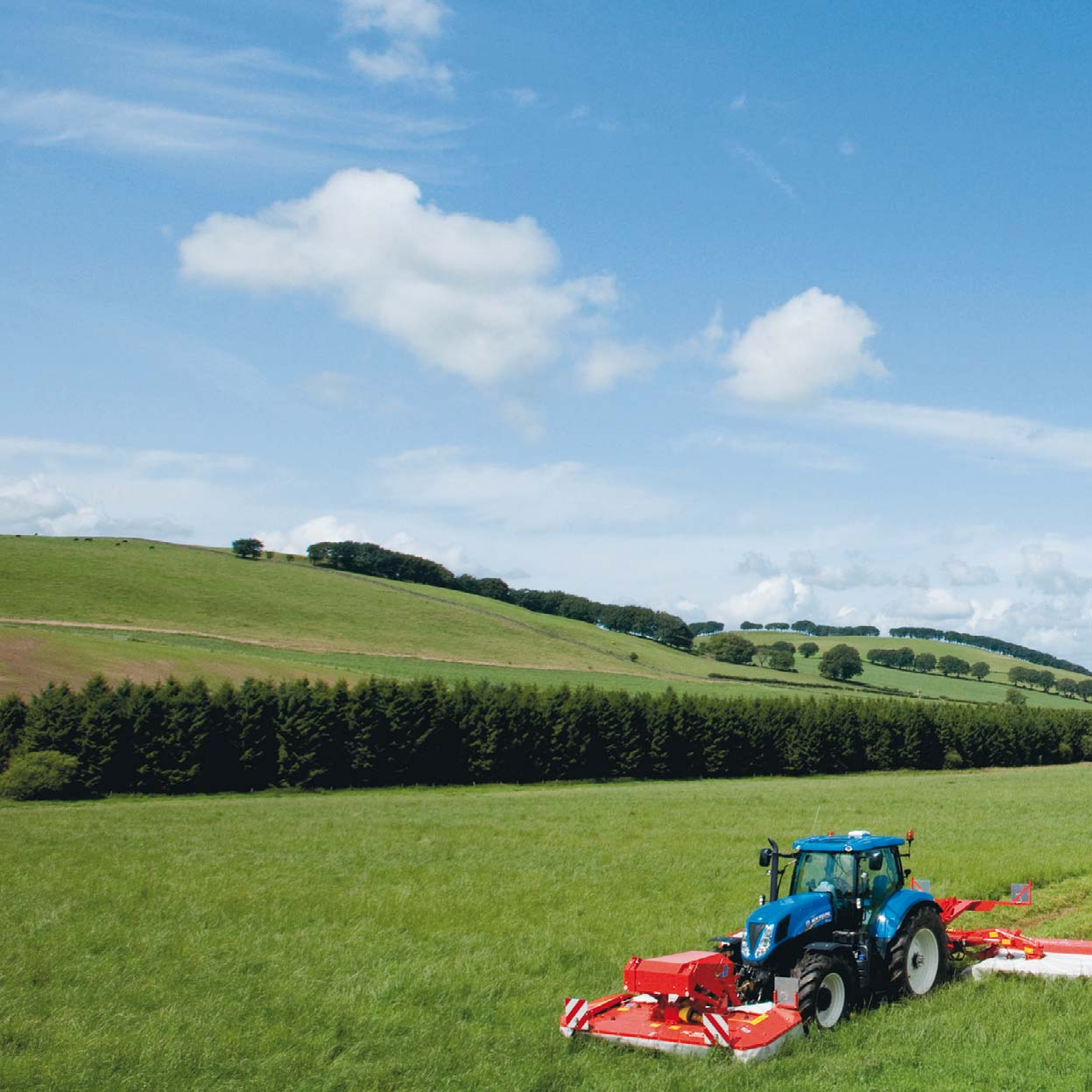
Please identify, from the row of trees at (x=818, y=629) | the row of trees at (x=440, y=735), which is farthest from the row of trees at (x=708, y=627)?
the row of trees at (x=440, y=735)

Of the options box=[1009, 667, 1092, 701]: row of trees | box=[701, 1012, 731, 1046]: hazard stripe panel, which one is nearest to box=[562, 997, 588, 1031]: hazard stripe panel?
box=[701, 1012, 731, 1046]: hazard stripe panel

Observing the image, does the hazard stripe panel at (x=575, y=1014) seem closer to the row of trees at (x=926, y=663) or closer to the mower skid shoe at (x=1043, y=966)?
the mower skid shoe at (x=1043, y=966)

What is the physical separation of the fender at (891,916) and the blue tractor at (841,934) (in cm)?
1

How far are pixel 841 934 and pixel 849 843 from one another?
1107mm

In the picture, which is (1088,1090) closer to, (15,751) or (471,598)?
(15,751)

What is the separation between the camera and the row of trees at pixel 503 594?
133 metres

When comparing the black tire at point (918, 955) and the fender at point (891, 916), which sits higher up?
the fender at point (891, 916)

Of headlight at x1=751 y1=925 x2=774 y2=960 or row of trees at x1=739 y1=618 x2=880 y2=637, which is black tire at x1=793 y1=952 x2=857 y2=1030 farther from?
row of trees at x1=739 y1=618 x2=880 y2=637

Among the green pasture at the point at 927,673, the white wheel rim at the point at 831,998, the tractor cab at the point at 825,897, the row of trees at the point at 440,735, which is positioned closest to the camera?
the white wheel rim at the point at 831,998

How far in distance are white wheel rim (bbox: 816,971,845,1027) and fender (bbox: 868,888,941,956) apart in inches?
42.9

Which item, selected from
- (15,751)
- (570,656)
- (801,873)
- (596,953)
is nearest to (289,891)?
(596,953)

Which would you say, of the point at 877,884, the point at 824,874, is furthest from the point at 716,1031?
the point at 877,884

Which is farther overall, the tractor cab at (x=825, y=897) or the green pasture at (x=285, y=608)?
the green pasture at (x=285, y=608)

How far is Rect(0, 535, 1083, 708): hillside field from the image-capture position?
203ft
